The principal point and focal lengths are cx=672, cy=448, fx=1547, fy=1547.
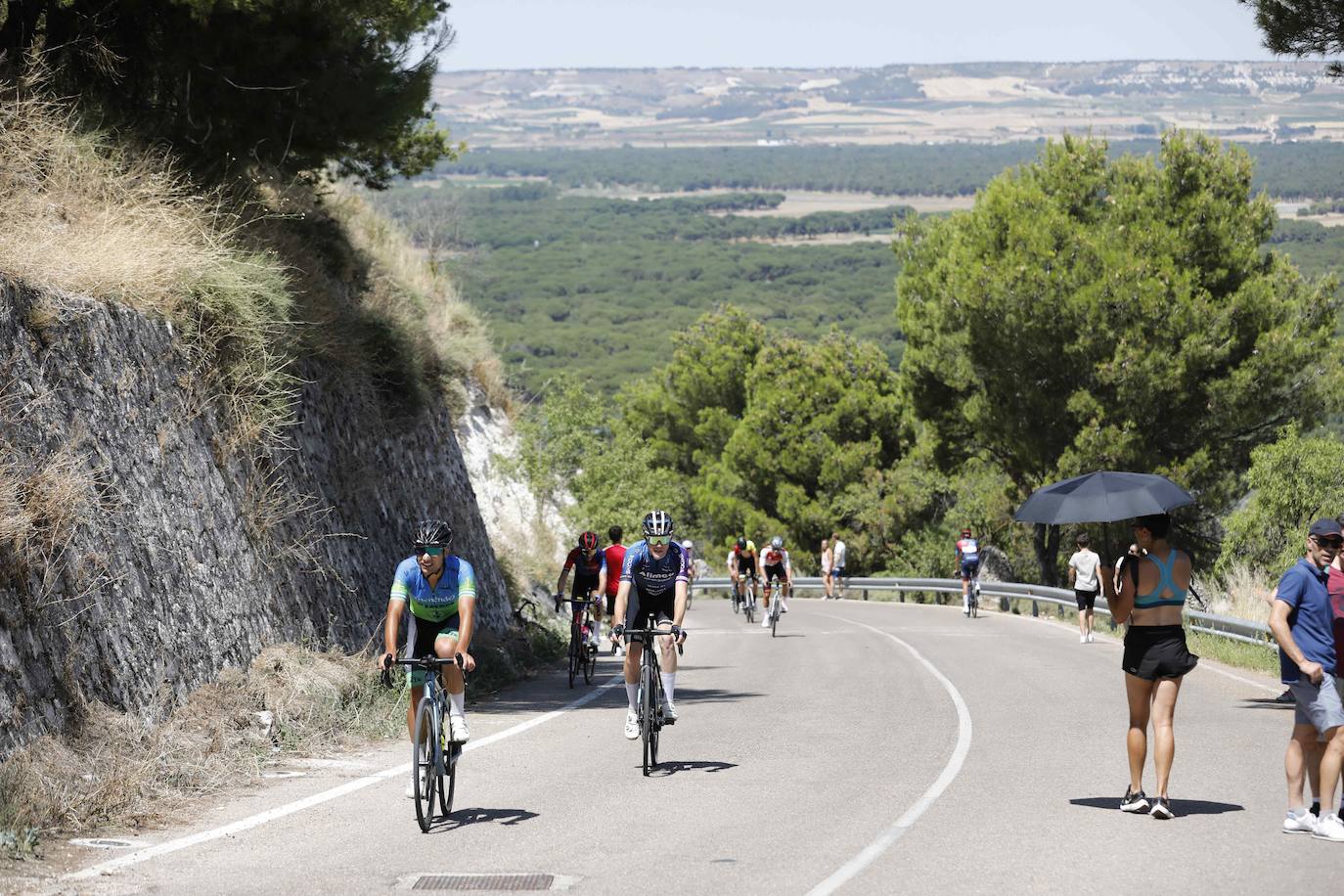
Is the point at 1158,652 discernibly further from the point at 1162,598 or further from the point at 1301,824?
the point at 1301,824

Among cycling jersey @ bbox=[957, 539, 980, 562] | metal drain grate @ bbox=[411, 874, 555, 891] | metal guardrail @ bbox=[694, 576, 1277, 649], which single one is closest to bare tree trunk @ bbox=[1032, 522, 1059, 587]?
metal guardrail @ bbox=[694, 576, 1277, 649]

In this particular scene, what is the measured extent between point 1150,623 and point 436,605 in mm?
4358

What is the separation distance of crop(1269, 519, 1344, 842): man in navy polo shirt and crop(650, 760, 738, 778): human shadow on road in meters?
4.09

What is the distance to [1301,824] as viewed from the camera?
28.6ft

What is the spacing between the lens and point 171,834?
8953mm

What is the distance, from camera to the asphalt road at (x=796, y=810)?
774 cm

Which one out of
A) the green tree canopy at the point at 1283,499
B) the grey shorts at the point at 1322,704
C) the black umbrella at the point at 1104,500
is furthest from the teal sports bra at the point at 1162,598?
the green tree canopy at the point at 1283,499

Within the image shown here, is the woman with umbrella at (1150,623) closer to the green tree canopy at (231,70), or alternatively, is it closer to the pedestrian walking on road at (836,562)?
the green tree canopy at (231,70)

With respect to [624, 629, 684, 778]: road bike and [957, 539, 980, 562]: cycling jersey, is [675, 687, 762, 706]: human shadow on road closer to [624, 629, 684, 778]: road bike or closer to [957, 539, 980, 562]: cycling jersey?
[624, 629, 684, 778]: road bike

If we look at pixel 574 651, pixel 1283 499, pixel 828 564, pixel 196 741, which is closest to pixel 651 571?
pixel 196 741

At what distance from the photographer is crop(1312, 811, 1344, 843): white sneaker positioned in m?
8.52

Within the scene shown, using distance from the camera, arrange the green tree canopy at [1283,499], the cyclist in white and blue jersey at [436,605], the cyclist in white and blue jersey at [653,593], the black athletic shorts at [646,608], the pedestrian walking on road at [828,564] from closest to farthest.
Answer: the cyclist in white and blue jersey at [436,605] < the cyclist in white and blue jersey at [653,593] < the black athletic shorts at [646,608] < the green tree canopy at [1283,499] < the pedestrian walking on road at [828,564]

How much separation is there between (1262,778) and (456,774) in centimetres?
574

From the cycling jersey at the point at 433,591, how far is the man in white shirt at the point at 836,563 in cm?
3685
